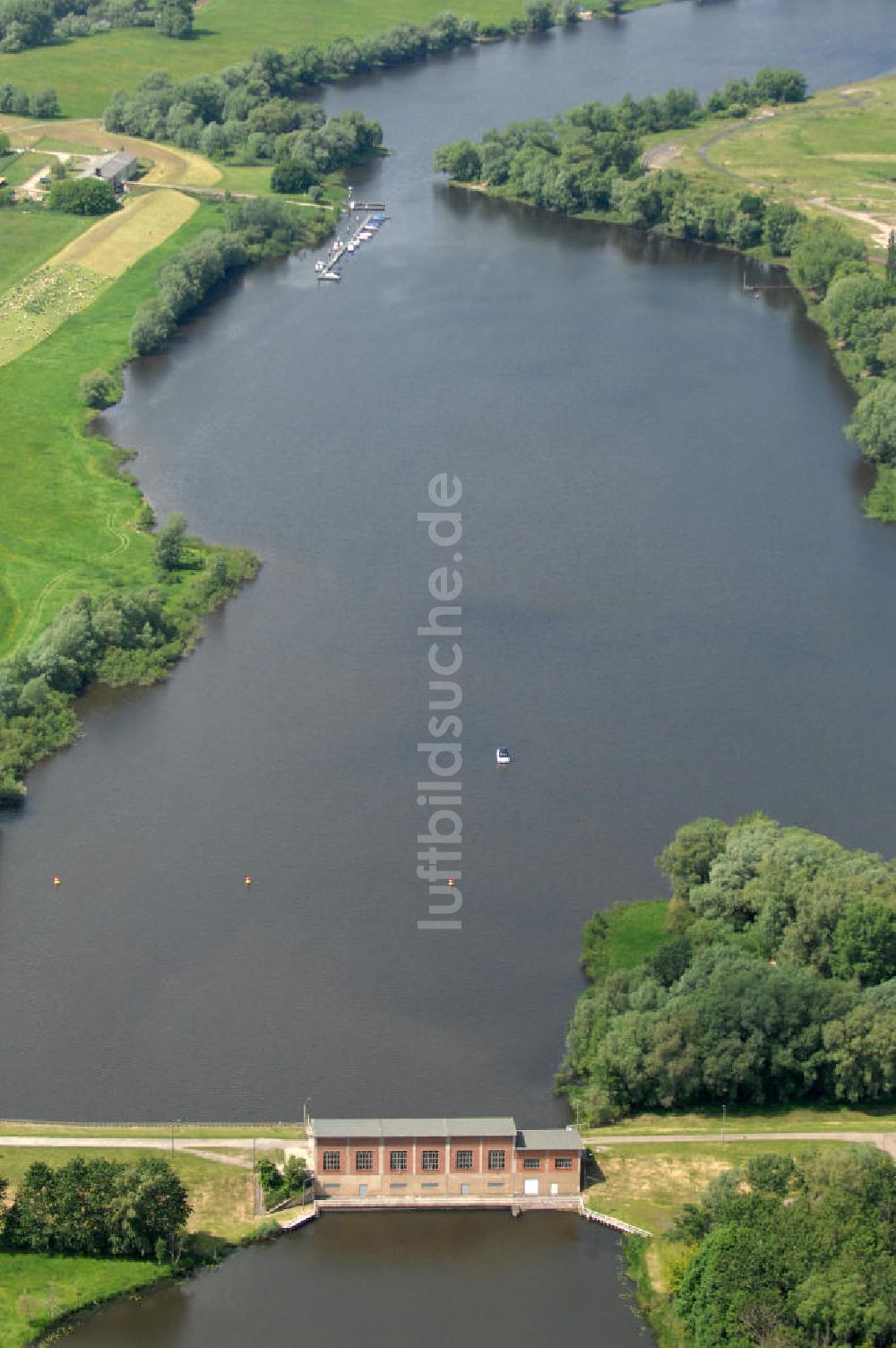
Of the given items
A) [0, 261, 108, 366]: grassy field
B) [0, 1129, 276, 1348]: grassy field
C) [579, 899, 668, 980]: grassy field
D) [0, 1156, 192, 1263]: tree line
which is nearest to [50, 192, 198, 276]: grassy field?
[0, 261, 108, 366]: grassy field

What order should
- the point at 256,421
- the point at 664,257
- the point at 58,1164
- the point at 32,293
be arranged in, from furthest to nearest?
1. the point at 664,257
2. the point at 32,293
3. the point at 256,421
4. the point at 58,1164

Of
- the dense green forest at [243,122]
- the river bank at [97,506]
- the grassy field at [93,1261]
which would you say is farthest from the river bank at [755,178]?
the grassy field at [93,1261]

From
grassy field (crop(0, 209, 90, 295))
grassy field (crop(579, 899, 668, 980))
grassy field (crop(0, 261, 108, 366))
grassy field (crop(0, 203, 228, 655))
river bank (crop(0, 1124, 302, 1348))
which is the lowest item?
river bank (crop(0, 1124, 302, 1348))

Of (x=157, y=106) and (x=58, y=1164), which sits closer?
(x=58, y=1164)

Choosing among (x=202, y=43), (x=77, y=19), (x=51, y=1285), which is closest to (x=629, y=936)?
(x=51, y=1285)

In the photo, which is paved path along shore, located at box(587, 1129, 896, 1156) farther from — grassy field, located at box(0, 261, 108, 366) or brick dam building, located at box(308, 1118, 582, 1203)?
grassy field, located at box(0, 261, 108, 366)

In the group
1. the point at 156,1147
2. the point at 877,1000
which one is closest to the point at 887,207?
the point at 877,1000

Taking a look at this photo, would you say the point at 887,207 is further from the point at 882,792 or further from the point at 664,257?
the point at 882,792
